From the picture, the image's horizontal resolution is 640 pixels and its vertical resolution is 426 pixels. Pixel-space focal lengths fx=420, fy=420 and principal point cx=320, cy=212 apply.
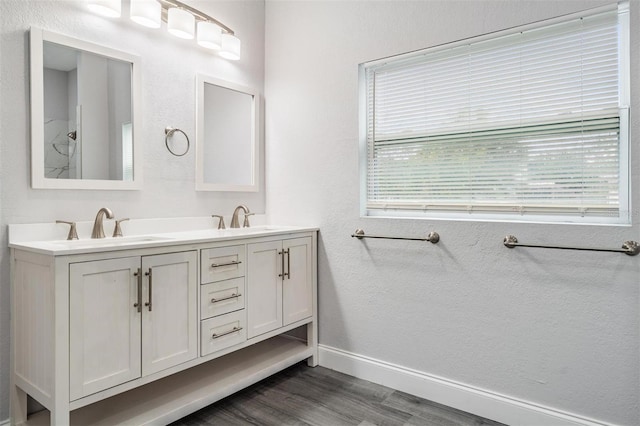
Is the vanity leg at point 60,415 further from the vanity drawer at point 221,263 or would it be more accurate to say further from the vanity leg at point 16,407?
the vanity drawer at point 221,263

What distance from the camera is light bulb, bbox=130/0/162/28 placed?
2.12 metres

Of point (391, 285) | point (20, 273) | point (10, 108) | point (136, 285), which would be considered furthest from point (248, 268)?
point (10, 108)

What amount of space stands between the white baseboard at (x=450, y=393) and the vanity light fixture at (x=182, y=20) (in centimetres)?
196

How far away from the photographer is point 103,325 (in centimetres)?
161

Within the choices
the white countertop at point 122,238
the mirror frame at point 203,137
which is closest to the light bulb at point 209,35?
the mirror frame at point 203,137

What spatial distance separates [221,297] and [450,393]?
49.2 inches

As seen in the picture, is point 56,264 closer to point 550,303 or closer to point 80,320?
point 80,320

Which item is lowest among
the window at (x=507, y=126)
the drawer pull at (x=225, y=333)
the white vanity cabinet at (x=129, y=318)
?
the drawer pull at (x=225, y=333)

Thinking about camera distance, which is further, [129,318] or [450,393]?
[450,393]

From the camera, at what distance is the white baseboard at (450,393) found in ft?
6.09

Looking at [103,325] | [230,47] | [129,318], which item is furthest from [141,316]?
[230,47]

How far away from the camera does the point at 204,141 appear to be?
2.54 metres

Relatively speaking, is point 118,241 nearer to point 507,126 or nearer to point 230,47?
point 230,47

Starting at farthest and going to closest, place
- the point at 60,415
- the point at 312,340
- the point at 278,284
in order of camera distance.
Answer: the point at 312,340, the point at 278,284, the point at 60,415
